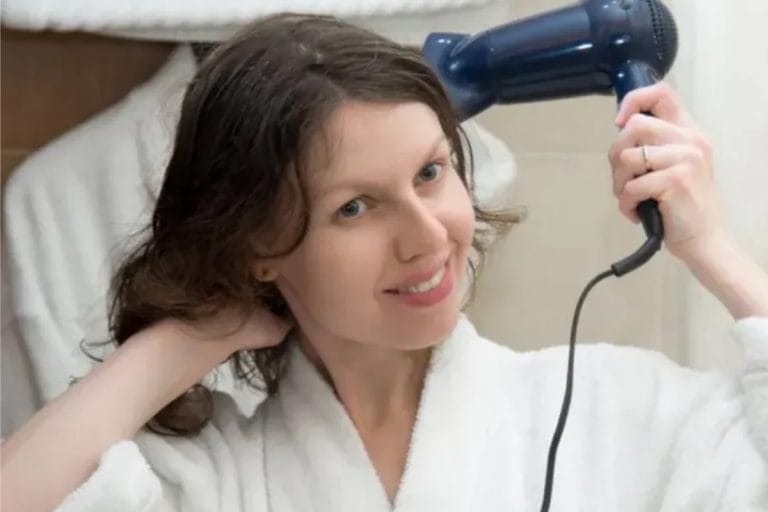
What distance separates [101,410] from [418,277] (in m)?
0.26

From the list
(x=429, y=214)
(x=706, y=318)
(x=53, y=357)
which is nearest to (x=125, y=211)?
(x=53, y=357)

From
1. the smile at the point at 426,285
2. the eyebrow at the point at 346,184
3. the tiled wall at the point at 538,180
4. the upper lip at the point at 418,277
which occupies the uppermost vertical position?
the eyebrow at the point at 346,184

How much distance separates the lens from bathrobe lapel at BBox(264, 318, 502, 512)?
0.94 m

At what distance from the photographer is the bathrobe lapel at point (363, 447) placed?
936mm

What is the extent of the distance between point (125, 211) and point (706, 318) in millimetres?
570

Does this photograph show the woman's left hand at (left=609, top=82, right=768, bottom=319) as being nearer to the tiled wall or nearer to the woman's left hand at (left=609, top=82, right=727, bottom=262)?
the woman's left hand at (left=609, top=82, right=727, bottom=262)

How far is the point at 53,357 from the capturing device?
1.17 meters

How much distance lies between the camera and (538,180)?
1.32 meters

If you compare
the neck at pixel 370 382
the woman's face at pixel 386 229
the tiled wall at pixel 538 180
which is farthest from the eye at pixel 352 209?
the tiled wall at pixel 538 180

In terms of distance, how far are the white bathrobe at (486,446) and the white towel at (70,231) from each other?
209mm

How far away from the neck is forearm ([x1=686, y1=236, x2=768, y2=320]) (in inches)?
9.5

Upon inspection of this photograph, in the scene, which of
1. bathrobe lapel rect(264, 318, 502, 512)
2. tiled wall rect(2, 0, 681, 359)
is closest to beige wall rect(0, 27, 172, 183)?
tiled wall rect(2, 0, 681, 359)

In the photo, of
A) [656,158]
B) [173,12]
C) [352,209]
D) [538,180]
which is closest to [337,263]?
[352,209]

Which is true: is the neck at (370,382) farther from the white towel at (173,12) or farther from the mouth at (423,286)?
the white towel at (173,12)
